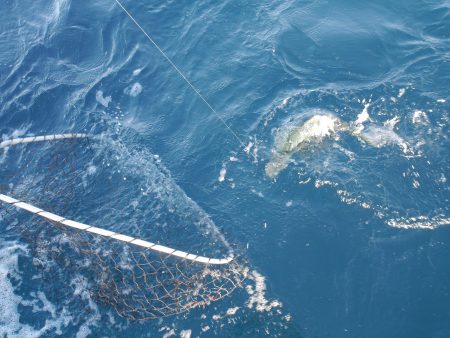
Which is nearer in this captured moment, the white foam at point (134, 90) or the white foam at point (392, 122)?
the white foam at point (392, 122)

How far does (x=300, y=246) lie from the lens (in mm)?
6410

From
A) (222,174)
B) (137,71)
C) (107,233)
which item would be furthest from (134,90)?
(107,233)

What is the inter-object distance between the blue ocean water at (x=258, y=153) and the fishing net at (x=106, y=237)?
0.22ft

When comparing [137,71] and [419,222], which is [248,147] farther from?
[137,71]

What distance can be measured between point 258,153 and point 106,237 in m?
3.37

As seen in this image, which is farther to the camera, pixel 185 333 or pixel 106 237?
pixel 106 237

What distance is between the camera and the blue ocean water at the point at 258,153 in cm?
594

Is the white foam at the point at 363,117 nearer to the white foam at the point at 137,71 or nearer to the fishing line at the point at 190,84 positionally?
the fishing line at the point at 190,84

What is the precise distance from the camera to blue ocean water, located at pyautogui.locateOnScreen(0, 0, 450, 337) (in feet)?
19.5

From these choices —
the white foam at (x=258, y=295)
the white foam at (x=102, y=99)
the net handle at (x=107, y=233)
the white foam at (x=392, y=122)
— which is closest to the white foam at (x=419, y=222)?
the white foam at (x=392, y=122)

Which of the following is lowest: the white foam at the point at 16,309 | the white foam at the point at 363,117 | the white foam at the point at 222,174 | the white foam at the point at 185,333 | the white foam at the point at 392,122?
the white foam at the point at 185,333

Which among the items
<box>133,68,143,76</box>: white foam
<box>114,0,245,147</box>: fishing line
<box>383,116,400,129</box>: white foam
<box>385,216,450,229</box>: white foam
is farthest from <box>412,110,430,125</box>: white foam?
<box>133,68,143,76</box>: white foam

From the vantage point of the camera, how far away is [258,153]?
757 centimetres

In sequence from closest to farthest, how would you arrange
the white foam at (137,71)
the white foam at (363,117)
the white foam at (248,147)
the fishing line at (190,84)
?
1. the white foam at (363,117)
2. the white foam at (248,147)
3. the fishing line at (190,84)
4. the white foam at (137,71)
